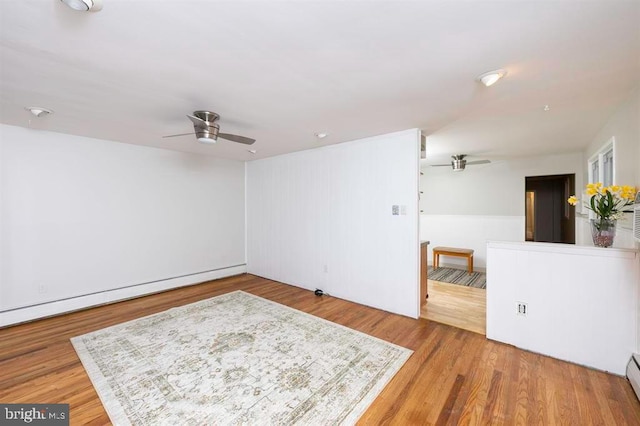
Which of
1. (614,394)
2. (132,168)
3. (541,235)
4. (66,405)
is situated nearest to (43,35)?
(66,405)

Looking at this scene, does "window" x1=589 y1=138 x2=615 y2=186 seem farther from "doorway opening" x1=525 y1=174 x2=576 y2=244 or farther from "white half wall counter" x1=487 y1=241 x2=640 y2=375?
"doorway opening" x1=525 y1=174 x2=576 y2=244

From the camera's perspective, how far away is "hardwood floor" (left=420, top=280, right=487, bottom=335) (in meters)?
3.25

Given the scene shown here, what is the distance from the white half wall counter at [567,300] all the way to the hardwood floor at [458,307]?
16.9 inches

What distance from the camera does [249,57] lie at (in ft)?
5.77

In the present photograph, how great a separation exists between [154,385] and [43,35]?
251 centimetres

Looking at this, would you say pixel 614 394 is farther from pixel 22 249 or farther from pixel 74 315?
pixel 22 249

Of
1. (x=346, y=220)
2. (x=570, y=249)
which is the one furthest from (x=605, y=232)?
(x=346, y=220)

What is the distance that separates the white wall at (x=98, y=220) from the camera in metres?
3.37

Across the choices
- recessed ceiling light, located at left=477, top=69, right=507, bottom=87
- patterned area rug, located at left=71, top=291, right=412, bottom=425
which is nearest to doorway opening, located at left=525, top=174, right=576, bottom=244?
recessed ceiling light, located at left=477, top=69, right=507, bottom=87

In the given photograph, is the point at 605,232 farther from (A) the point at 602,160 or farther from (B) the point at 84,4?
(B) the point at 84,4

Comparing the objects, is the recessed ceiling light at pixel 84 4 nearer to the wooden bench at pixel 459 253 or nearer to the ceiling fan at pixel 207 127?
the ceiling fan at pixel 207 127

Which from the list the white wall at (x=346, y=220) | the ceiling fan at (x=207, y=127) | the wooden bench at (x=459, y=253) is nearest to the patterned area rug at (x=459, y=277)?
the wooden bench at (x=459, y=253)

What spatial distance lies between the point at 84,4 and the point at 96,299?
4143 mm

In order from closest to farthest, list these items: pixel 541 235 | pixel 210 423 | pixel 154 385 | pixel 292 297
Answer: pixel 210 423 < pixel 154 385 < pixel 292 297 < pixel 541 235
